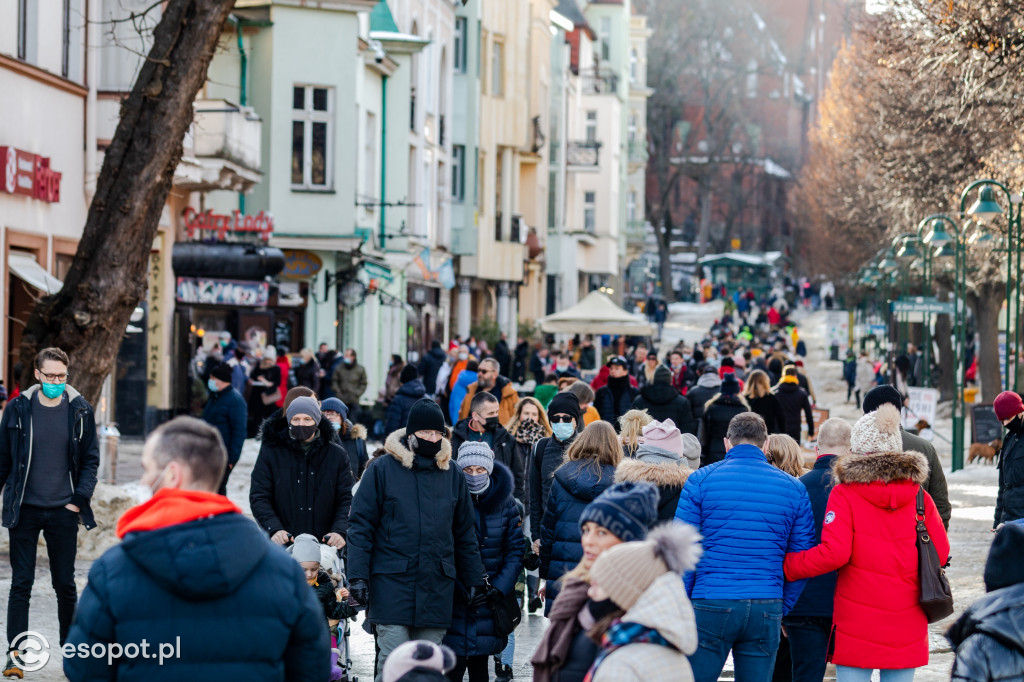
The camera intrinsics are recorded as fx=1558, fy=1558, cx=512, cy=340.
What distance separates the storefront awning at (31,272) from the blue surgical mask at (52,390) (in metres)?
9.72

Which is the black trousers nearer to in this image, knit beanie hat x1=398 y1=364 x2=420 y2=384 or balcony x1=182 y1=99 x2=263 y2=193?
knit beanie hat x1=398 y1=364 x2=420 y2=384

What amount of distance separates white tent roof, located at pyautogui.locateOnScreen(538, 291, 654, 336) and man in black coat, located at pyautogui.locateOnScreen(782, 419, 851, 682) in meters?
24.6

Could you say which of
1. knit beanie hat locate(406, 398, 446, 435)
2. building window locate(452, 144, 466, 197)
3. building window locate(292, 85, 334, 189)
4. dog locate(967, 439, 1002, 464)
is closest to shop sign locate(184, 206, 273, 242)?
building window locate(292, 85, 334, 189)

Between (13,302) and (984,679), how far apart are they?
16969mm

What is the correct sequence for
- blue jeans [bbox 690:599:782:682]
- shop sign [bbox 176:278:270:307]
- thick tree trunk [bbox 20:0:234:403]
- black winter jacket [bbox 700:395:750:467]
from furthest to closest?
1. shop sign [bbox 176:278:270:307]
2. black winter jacket [bbox 700:395:750:467]
3. thick tree trunk [bbox 20:0:234:403]
4. blue jeans [bbox 690:599:782:682]

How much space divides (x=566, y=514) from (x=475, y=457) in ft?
2.16

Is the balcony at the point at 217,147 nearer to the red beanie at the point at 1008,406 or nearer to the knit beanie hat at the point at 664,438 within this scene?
the red beanie at the point at 1008,406

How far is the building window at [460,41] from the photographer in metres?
44.0

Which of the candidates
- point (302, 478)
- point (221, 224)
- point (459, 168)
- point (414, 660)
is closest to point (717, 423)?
point (302, 478)

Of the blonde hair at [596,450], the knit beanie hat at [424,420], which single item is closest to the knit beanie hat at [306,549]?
the knit beanie hat at [424,420]

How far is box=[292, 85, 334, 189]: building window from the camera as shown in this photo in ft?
100

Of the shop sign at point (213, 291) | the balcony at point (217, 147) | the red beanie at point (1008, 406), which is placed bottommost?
the red beanie at point (1008, 406)

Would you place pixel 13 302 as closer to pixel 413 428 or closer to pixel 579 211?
pixel 413 428

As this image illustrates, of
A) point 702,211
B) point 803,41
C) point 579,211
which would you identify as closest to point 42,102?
point 579,211
